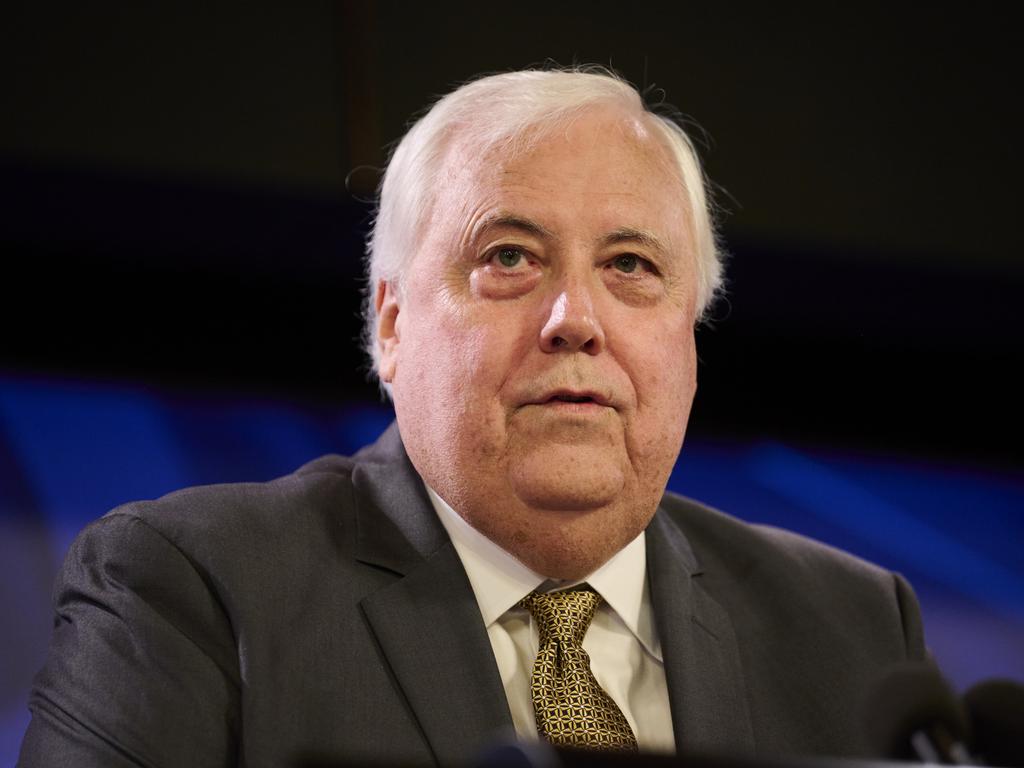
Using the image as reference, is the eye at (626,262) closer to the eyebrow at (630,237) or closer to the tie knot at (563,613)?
the eyebrow at (630,237)

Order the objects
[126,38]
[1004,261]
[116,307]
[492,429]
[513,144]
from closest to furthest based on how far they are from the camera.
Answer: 1. [492,429]
2. [513,144]
3. [126,38]
4. [116,307]
5. [1004,261]

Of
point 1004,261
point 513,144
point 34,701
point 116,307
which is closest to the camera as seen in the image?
point 34,701

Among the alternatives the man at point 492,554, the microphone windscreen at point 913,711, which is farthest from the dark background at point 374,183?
the microphone windscreen at point 913,711

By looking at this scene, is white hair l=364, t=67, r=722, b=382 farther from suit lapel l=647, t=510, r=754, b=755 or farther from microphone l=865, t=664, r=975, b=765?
microphone l=865, t=664, r=975, b=765

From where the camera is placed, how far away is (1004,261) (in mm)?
3127

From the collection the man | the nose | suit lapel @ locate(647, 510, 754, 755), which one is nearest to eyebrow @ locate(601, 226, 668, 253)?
the man

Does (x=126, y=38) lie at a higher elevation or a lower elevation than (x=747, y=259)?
higher

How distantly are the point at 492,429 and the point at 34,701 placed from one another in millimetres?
730

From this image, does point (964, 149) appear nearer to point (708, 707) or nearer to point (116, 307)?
point (708, 707)

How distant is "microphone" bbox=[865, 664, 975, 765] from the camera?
119cm

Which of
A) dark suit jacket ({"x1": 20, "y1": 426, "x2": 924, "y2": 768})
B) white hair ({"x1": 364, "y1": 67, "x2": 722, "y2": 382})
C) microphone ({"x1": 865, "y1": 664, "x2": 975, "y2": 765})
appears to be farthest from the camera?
white hair ({"x1": 364, "y1": 67, "x2": 722, "y2": 382})

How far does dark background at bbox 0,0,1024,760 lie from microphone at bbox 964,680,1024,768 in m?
1.76

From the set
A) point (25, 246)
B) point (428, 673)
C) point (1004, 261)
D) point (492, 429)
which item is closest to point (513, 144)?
point (492, 429)

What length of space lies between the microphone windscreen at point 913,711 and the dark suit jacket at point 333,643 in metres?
0.60
